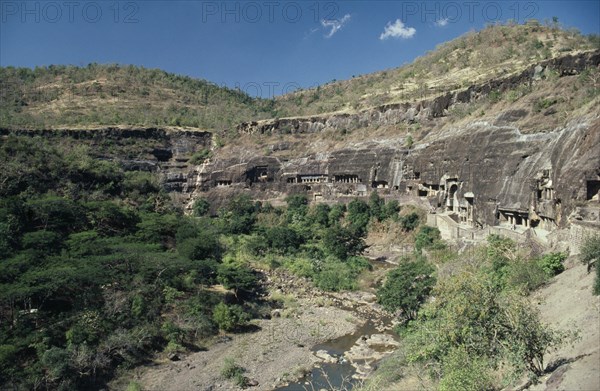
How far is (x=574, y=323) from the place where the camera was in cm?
1039

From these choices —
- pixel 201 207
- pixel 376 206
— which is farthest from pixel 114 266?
pixel 201 207

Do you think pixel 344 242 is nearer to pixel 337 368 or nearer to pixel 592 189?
pixel 337 368

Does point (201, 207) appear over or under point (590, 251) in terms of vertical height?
under

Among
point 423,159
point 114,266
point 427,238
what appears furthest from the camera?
point 423,159

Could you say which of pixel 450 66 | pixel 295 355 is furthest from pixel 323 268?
pixel 450 66

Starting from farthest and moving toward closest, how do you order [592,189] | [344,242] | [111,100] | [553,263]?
1. [111,100]
2. [344,242]
3. [592,189]
4. [553,263]

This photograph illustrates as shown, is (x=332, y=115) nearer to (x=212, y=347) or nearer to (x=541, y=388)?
(x=212, y=347)

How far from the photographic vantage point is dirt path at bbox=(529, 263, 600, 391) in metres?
9.45

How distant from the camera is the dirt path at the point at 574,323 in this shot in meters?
9.45

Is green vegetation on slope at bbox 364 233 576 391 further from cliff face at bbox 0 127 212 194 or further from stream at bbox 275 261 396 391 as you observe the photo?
cliff face at bbox 0 127 212 194

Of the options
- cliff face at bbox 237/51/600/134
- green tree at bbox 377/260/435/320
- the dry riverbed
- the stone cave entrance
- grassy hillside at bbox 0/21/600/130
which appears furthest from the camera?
grassy hillside at bbox 0/21/600/130

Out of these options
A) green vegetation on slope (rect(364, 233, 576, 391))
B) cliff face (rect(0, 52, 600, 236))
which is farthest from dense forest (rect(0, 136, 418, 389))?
green vegetation on slope (rect(364, 233, 576, 391))

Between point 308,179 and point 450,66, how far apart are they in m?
39.4

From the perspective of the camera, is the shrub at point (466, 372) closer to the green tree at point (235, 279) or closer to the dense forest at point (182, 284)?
the dense forest at point (182, 284)
